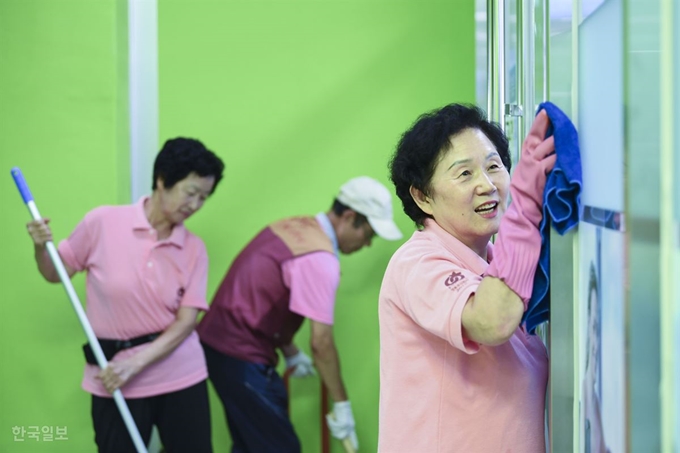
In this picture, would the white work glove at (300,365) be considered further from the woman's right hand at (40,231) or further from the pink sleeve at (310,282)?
the woman's right hand at (40,231)

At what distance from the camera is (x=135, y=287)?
8.09 ft

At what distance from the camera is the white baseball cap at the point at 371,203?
2740 millimetres

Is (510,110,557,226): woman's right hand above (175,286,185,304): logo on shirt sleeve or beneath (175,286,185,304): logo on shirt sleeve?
above

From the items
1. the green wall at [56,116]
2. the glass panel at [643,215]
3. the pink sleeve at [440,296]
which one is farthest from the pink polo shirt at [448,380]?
the green wall at [56,116]

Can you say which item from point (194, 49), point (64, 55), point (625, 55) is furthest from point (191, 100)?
point (625, 55)

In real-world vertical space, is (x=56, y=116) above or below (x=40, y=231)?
above

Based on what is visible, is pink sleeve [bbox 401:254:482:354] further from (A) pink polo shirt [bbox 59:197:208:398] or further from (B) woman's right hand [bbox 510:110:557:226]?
(A) pink polo shirt [bbox 59:197:208:398]

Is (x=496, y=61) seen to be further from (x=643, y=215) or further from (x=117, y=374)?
(x=643, y=215)

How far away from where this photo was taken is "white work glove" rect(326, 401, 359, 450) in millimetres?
2768

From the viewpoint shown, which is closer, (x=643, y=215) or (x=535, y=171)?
(x=643, y=215)

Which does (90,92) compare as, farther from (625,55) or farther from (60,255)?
(625,55)

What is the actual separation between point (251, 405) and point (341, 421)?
14.2 inches

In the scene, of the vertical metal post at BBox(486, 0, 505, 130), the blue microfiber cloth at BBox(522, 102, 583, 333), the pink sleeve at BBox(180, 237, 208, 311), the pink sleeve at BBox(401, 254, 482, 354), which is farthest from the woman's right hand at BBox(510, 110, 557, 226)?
the pink sleeve at BBox(180, 237, 208, 311)

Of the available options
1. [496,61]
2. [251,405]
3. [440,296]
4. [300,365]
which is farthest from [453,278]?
[300,365]
